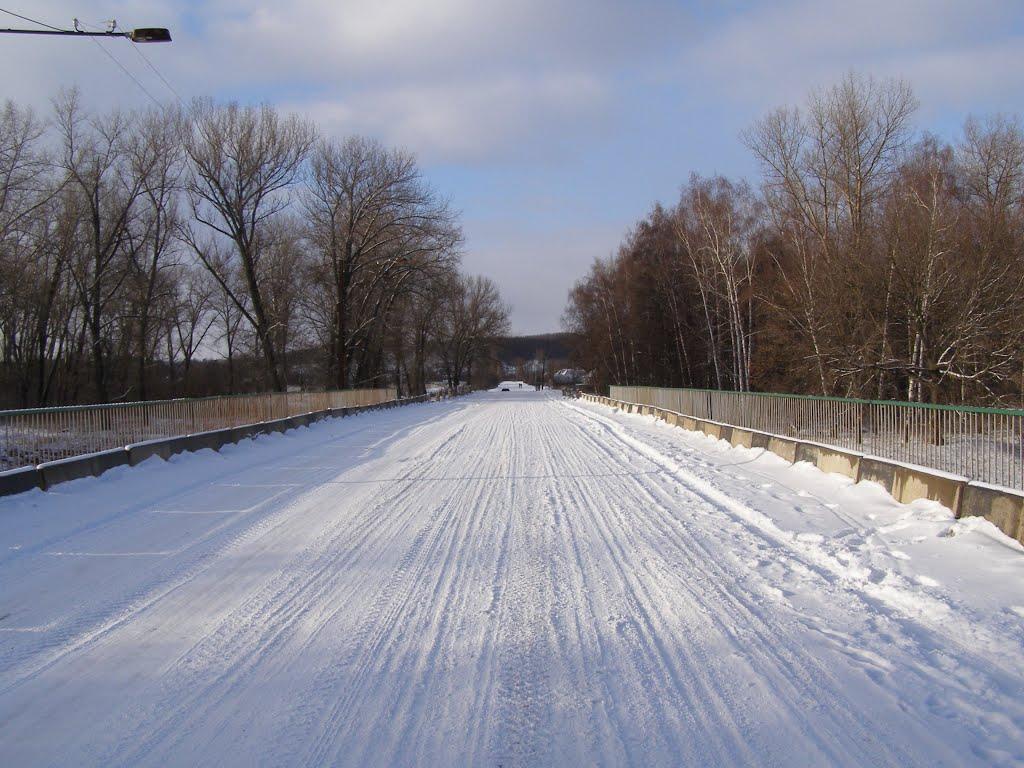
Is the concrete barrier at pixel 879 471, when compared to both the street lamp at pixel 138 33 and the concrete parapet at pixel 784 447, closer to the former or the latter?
the concrete parapet at pixel 784 447

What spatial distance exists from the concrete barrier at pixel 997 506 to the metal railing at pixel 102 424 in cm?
1240

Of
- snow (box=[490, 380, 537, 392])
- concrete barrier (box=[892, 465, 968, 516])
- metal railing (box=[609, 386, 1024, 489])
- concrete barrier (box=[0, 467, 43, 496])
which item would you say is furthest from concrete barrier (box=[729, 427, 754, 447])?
snow (box=[490, 380, 537, 392])

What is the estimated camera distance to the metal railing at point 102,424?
1072 cm

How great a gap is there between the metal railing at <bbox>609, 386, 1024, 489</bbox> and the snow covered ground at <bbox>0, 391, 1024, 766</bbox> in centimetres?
77

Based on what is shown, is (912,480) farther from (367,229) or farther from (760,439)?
(367,229)

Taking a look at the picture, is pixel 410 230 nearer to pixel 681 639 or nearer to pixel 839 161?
pixel 839 161

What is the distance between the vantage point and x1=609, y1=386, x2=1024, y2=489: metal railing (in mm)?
7738

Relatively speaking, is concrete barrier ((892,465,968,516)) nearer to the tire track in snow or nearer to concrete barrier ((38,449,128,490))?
the tire track in snow

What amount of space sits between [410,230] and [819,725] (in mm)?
42497

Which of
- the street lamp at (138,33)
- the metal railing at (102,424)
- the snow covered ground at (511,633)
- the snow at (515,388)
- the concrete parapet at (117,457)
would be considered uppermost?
the street lamp at (138,33)

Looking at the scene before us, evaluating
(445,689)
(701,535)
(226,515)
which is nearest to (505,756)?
(445,689)

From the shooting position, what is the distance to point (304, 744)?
11.7 feet

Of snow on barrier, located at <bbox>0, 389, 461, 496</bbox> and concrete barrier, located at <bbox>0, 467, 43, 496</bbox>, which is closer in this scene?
concrete barrier, located at <bbox>0, 467, 43, 496</bbox>

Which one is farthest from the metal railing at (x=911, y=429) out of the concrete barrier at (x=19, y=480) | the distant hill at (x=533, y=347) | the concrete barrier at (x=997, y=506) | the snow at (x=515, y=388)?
the distant hill at (x=533, y=347)
